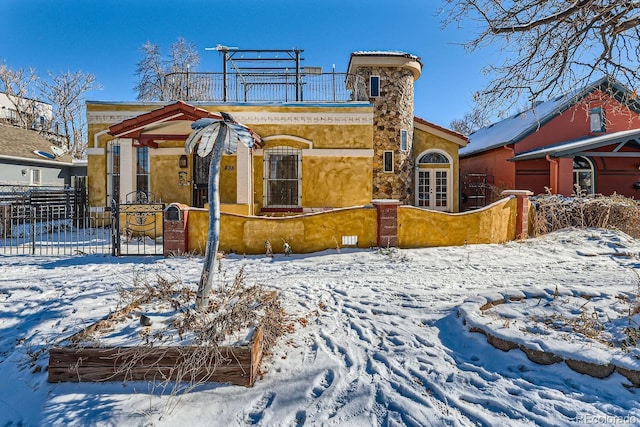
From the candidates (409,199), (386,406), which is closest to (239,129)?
(386,406)

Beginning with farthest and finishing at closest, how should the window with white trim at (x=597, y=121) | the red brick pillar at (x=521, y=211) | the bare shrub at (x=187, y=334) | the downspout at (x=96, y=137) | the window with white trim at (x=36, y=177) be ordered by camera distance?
the window with white trim at (x=36, y=177), the window with white trim at (x=597, y=121), the downspout at (x=96, y=137), the red brick pillar at (x=521, y=211), the bare shrub at (x=187, y=334)

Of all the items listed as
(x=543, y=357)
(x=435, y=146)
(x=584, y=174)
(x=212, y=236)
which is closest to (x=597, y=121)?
(x=584, y=174)

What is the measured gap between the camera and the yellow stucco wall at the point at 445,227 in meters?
8.95

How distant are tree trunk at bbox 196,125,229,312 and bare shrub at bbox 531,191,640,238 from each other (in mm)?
10331

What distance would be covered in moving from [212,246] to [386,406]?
250 cm

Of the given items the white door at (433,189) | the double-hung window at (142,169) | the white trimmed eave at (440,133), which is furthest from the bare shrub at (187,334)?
the white trimmed eave at (440,133)

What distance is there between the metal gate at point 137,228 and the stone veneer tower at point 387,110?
8.60 m

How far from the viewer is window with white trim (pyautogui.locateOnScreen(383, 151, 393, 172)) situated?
14805 mm

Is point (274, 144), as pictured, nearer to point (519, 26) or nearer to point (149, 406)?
point (519, 26)

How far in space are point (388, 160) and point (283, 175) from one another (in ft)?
15.4

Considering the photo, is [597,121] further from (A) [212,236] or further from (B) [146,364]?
(B) [146,364]

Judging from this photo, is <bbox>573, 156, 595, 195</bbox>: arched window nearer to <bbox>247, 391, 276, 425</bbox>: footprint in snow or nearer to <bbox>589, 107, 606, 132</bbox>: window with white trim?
<bbox>589, 107, 606, 132</bbox>: window with white trim

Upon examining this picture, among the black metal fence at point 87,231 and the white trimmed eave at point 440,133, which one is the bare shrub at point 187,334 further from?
the white trimmed eave at point 440,133

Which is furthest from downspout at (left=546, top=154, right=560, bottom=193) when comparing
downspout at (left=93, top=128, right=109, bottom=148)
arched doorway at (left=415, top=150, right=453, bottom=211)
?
downspout at (left=93, top=128, right=109, bottom=148)
